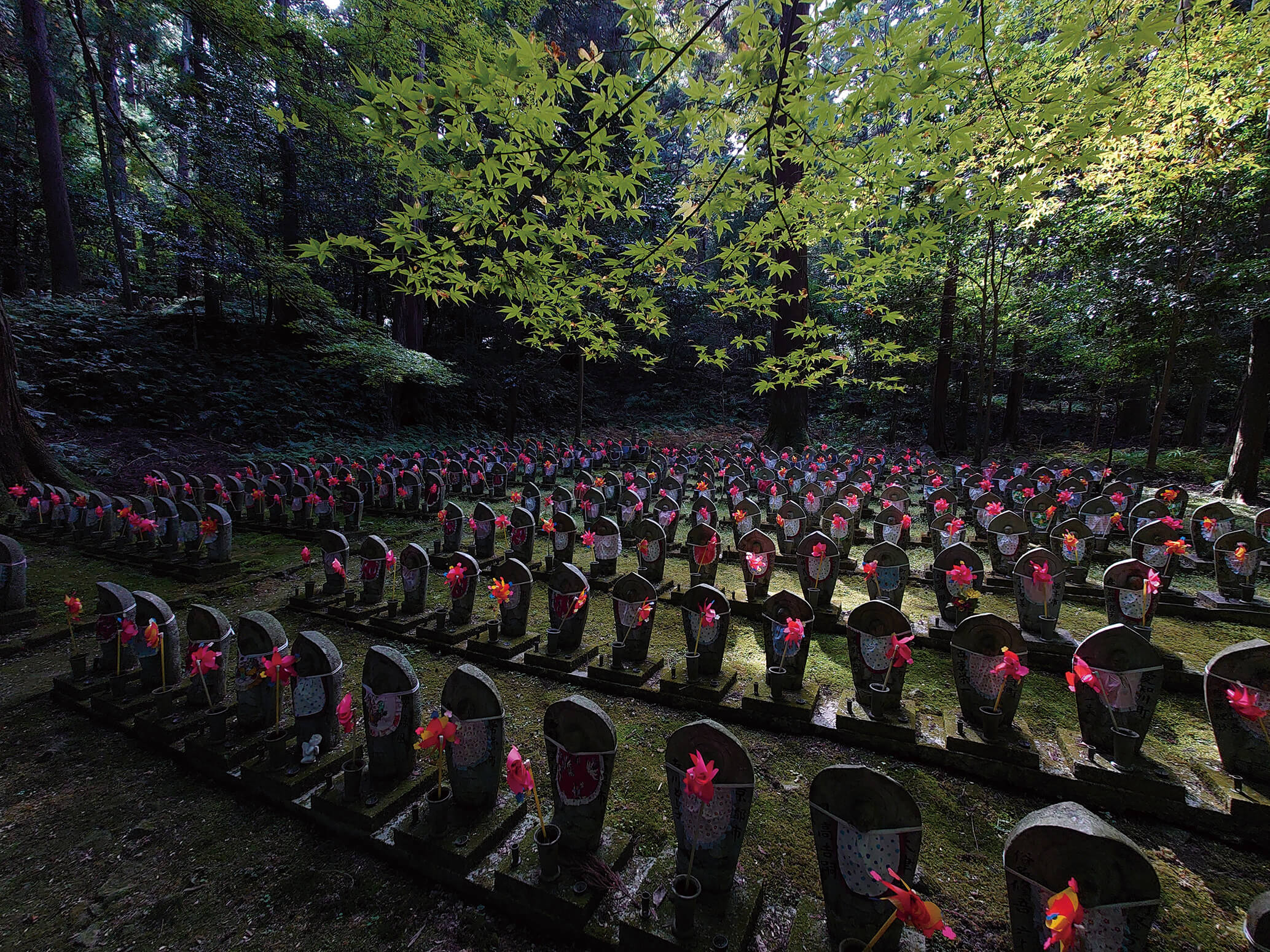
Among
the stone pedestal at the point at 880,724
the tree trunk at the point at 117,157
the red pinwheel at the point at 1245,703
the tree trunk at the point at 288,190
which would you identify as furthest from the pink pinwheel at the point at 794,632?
the tree trunk at the point at 117,157

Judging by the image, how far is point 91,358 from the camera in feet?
41.3

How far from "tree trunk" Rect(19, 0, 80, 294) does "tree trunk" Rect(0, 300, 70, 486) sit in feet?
29.1

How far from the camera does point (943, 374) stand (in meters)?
16.0

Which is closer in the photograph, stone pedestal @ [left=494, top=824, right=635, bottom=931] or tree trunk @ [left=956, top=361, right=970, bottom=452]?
stone pedestal @ [left=494, top=824, right=635, bottom=931]

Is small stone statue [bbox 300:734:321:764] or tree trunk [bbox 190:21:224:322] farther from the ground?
tree trunk [bbox 190:21:224:322]

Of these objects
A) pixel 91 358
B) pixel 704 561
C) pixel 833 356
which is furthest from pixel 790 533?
pixel 91 358

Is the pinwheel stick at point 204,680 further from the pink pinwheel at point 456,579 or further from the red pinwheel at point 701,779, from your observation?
the red pinwheel at point 701,779

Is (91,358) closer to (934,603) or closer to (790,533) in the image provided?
(790,533)

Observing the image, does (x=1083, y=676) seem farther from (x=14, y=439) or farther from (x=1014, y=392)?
(x=1014, y=392)

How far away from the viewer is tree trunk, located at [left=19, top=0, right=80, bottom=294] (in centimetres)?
1202

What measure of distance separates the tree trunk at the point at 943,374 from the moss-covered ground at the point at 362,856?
1301 centimetres

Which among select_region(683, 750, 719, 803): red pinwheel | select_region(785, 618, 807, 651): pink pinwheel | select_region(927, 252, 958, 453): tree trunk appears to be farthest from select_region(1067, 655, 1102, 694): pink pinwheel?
select_region(927, 252, 958, 453): tree trunk

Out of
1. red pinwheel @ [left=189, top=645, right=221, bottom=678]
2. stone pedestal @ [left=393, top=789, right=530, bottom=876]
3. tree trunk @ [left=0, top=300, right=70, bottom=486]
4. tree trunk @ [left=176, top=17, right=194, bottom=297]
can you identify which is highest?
tree trunk @ [left=176, top=17, right=194, bottom=297]

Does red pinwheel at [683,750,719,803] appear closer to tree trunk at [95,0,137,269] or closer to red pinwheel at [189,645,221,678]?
red pinwheel at [189,645,221,678]
